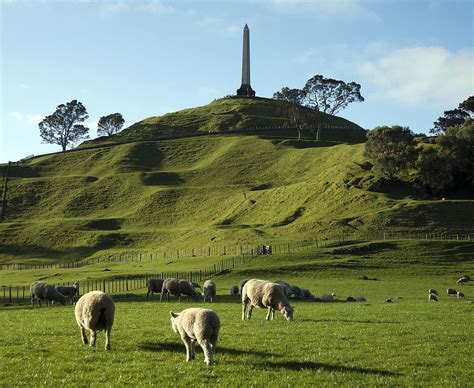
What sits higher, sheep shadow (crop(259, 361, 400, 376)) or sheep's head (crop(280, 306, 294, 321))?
sheep's head (crop(280, 306, 294, 321))

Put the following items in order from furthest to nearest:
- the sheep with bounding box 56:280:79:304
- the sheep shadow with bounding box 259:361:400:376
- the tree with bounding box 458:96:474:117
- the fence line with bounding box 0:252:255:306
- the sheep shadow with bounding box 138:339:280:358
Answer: the tree with bounding box 458:96:474:117 < the fence line with bounding box 0:252:255:306 < the sheep with bounding box 56:280:79:304 < the sheep shadow with bounding box 138:339:280:358 < the sheep shadow with bounding box 259:361:400:376

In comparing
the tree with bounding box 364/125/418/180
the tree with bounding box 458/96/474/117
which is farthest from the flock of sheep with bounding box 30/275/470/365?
the tree with bounding box 458/96/474/117

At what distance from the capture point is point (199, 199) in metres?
126

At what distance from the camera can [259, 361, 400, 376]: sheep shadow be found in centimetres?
1591

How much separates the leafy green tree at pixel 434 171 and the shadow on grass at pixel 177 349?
83.5 metres

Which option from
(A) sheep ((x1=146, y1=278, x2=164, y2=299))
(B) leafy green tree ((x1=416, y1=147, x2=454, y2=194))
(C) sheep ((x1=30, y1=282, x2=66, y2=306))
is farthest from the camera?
(B) leafy green tree ((x1=416, y1=147, x2=454, y2=194))

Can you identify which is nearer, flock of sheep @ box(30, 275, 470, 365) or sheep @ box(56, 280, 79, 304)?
flock of sheep @ box(30, 275, 470, 365)

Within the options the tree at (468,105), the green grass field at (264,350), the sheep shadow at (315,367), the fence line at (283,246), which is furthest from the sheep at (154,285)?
the tree at (468,105)

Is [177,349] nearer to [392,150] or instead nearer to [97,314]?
[97,314]

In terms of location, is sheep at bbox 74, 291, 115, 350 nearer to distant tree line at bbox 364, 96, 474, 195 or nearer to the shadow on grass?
the shadow on grass

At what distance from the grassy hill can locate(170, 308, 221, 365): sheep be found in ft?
221

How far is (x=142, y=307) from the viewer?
35125mm

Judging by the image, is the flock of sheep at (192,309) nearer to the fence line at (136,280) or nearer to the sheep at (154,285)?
the sheep at (154,285)

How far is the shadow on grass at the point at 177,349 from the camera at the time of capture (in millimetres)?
18125
